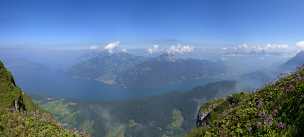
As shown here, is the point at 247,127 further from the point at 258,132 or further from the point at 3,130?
the point at 3,130

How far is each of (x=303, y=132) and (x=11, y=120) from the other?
1495 centimetres

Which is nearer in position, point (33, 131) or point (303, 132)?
point (303, 132)

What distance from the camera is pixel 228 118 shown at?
1797 centimetres

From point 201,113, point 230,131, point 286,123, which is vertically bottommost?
point 201,113

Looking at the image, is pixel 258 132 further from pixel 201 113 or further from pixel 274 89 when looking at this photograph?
pixel 201 113

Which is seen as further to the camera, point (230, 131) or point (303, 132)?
point (230, 131)

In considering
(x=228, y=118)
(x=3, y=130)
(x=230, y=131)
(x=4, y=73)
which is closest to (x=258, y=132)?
(x=230, y=131)

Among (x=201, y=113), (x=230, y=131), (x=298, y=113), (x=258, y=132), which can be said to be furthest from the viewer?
(x=201, y=113)

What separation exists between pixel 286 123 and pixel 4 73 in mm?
48838

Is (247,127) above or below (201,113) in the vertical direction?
above

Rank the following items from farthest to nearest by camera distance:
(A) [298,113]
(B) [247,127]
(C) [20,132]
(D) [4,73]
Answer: (D) [4,73]
(C) [20,132]
(B) [247,127]
(A) [298,113]

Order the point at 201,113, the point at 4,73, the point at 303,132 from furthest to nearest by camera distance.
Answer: the point at 201,113, the point at 4,73, the point at 303,132

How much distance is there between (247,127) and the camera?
1475 centimetres

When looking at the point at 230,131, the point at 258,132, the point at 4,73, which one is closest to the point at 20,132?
the point at 230,131
